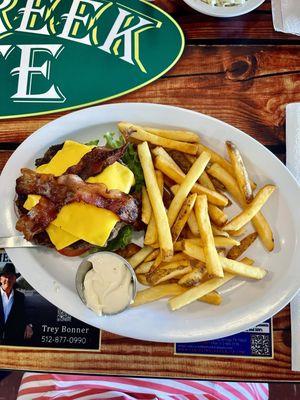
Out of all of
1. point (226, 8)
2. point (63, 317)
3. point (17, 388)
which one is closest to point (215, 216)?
point (63, 317)

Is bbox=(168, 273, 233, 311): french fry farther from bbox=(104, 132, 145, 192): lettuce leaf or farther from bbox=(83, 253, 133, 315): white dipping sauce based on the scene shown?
bbox=(104, 132, 145, 192): lettuce leaf

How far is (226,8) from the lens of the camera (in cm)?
213

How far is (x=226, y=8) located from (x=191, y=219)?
1.03 m

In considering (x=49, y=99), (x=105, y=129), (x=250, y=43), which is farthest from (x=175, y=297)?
(x=250, y=43)

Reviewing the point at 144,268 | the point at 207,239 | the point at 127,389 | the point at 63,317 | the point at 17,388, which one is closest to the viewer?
the point at 207,239

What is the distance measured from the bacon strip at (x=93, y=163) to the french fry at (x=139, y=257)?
35 centimetres

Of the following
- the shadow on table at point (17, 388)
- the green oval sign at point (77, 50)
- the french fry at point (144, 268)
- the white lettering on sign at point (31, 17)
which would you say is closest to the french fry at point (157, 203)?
the french fry at point (144, 268)

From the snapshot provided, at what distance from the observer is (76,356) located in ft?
6.07

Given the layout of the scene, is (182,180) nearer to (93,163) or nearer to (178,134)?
(178,134)

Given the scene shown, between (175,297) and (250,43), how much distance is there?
124 cm

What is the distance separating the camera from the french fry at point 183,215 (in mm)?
1735

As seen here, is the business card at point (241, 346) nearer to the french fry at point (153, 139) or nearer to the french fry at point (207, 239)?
the french fry at point (207, 239)

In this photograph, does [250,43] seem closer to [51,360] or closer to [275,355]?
[275,355]

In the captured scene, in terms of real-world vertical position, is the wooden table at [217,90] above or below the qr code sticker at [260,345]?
above
